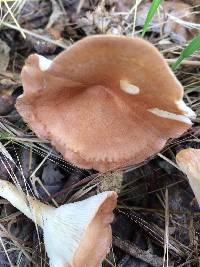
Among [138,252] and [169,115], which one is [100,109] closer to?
[169,115]

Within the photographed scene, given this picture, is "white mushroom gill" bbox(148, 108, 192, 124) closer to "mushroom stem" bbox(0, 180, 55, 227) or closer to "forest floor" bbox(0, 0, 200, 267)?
"forest floor" bbox(0, 0, 200, 267)

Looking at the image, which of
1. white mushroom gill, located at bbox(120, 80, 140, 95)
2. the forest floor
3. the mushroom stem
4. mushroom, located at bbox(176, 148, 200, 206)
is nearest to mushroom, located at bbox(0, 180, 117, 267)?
the mushroom stem

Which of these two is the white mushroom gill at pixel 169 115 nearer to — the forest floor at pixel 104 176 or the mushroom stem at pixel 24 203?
the forest floor at pixel 104 176

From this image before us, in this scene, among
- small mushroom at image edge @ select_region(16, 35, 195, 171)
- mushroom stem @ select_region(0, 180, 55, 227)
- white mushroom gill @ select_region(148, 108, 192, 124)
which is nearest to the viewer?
small mushroom at image edge @ select_region(16, 35, 195, 171)

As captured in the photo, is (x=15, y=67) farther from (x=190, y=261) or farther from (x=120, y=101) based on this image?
(x=190, y=261)

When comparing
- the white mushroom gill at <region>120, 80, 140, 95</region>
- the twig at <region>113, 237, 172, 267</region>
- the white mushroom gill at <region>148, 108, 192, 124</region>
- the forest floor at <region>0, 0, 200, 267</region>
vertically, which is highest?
the white mushroom gill at <region>120, 80, 140, 95</region>

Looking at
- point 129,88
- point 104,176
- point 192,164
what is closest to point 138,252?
point 104,176

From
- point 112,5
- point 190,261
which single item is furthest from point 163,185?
point 112,5
